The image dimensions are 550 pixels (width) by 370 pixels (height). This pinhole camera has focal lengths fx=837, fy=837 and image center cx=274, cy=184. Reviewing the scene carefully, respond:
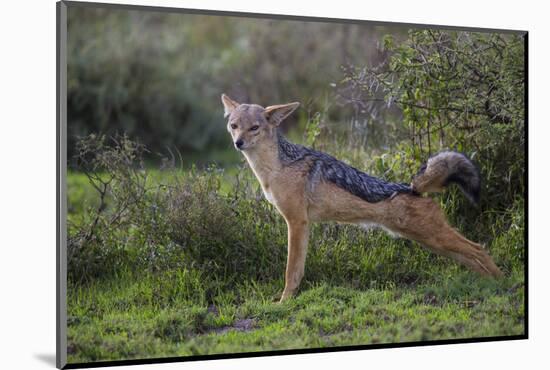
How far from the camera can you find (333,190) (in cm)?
801

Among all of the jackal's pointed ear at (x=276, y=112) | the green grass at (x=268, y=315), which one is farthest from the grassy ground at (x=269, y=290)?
the jackal's pointed ear at (x=276, y=112)

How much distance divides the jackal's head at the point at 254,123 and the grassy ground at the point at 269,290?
33.5 inches

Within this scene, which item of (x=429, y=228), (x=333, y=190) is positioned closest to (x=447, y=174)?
(x=429, y=228)

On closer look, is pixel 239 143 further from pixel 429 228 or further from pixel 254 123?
pixel 429 228

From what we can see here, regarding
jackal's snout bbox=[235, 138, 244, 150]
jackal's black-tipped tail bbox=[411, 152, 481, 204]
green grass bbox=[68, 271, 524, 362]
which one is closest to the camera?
green grass bbox=[68, 271, 524, 362]

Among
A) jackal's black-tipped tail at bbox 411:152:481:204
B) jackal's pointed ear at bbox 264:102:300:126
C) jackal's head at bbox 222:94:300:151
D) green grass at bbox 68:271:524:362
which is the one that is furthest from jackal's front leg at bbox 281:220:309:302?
jackal's black-tipped tail at bbox 411:152:481:204

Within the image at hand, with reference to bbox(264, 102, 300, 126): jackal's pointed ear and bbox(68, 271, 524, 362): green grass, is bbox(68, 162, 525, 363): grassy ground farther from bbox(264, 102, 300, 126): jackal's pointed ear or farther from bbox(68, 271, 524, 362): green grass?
bbox(264, 102, 300, 126): jackal's pointed ear

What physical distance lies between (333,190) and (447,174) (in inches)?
45.9

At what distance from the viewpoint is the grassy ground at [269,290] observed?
288 inches

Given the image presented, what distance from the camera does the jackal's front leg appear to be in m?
7.84

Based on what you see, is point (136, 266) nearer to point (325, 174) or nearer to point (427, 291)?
point (325, 174)

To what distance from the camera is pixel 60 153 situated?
6617 mm

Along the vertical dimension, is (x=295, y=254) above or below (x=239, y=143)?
below

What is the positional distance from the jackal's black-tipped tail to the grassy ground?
508 mm
